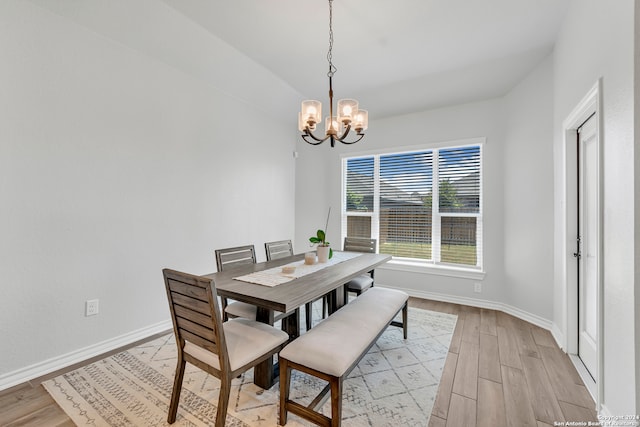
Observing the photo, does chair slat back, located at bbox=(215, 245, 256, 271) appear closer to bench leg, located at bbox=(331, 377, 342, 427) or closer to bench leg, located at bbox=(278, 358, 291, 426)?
bench leg, located at bbox=(278, 358, 291, 426)

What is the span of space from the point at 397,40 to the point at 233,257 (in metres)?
2.63

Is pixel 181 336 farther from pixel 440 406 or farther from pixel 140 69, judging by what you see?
pixel 140 69

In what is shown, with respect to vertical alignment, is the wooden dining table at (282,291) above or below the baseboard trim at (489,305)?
above

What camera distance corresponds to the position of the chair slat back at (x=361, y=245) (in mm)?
3457

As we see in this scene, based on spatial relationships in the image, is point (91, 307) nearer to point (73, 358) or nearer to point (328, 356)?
point (73, 358)

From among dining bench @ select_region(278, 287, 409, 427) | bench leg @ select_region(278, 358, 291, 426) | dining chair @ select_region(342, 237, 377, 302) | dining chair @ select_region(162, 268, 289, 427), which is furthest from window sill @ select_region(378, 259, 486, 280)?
bench leg @ select_region(278, 358, 291, 426)

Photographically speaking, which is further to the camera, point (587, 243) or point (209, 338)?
point (587, 243)

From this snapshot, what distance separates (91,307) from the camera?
2344 mm

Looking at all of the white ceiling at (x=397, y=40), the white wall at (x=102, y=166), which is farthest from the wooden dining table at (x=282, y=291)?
the white ceiling at (x=397, y=40)

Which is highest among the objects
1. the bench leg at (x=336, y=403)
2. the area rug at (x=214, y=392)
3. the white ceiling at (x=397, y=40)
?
the white ceiling at (x=397, y=40)

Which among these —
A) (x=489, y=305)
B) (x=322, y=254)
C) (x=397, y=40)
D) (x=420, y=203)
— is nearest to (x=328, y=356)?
(x=322, y=254)

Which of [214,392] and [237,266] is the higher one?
[237,266]

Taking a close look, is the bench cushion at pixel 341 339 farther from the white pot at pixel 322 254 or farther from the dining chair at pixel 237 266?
the white pot at pixel 322 254

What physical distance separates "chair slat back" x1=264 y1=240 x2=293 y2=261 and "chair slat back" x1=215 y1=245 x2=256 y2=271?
0.21 meters
